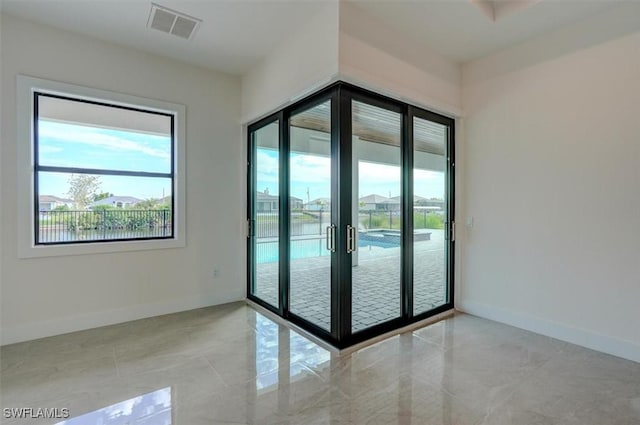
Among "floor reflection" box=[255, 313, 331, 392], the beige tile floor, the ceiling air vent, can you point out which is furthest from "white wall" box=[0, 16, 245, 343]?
"floor reflection" box=[255, 313, 331, 392]

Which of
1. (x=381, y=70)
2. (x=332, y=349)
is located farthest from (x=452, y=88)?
(x=332, y=349)

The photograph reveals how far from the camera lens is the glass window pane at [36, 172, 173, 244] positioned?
3342 mm

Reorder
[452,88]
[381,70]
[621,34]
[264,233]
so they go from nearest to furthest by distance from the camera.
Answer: [621,34], [381,70], [452,88], [264,233]

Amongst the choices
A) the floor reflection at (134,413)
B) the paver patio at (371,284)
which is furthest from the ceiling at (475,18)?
the floor reflection at (134,413)

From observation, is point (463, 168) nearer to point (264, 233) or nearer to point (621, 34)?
point (621, 34)

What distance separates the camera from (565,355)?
2879mm

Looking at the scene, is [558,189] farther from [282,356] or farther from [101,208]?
[101,208]

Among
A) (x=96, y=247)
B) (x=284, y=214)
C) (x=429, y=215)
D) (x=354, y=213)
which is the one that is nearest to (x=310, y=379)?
(x=354, y=213)

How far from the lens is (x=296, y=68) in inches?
130

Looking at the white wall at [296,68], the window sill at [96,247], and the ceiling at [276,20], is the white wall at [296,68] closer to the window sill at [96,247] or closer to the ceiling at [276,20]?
the ceiling at [276,20]

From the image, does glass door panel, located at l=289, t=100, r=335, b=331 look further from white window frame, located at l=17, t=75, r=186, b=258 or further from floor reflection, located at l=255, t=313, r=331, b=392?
white window frame, located at l=17, t=75, r=186, b=258

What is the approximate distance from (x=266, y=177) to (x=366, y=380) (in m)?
2.70

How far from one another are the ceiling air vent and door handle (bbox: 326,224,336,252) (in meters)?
2.47

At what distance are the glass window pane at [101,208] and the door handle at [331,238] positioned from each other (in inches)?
88.7
